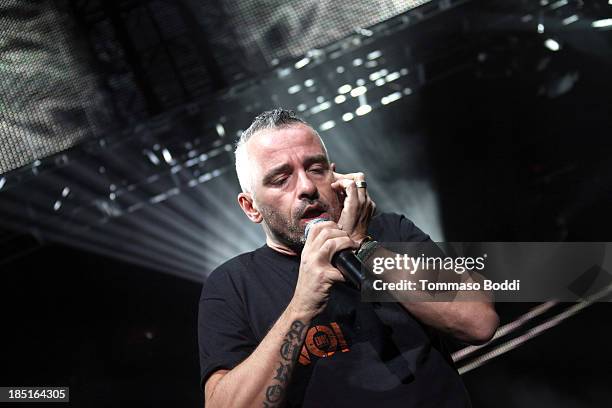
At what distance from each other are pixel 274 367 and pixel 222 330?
24 cm

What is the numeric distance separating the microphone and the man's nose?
308 millimetres

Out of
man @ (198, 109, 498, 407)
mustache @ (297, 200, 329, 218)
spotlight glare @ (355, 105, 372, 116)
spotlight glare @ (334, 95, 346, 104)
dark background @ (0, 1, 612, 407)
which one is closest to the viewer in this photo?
man @ (198, 109, 498, 407)

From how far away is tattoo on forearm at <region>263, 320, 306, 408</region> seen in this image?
1.29m

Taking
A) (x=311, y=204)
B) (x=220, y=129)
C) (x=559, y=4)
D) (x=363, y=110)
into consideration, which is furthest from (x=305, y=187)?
(x=559, y=4)

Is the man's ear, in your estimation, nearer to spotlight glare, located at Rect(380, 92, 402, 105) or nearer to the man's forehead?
the man's forehead

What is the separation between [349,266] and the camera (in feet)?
4.01

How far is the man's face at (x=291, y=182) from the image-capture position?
1531 mm

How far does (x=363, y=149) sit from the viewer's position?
16.6ft

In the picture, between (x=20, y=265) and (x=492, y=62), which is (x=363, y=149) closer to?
(x=492, y=62)

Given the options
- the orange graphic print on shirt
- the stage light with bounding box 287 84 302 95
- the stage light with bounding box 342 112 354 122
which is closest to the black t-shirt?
the orange graphic print on shirt

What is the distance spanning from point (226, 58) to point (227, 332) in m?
2.68

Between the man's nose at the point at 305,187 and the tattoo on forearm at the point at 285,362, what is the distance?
394 mm

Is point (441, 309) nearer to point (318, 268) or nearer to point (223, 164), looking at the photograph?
A: point (318, 268)

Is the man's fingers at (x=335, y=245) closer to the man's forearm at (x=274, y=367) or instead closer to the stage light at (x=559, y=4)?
the man's forearm at (x=274, y=367)
